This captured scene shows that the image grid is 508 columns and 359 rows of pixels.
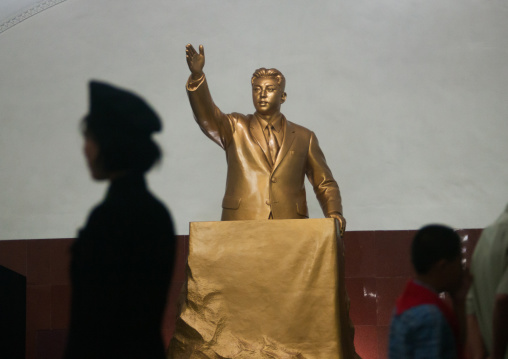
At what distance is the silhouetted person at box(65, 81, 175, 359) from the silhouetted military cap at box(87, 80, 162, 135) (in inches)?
0.8

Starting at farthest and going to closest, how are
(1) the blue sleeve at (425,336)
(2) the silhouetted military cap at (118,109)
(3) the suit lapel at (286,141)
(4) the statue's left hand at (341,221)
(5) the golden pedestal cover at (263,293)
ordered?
1. (2) the silhouetted military cap at (118,109)
2. (3) the suit lapel at (286,141)
3. (4) the statue's left hand at (341,221)
4. (5) the golden pedestal cover at (263,293)
5. (1) the blue sleeve at (425,336)

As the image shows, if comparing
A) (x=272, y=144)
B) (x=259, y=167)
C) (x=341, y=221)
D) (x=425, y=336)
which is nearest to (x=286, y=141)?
(x=272, y=144)

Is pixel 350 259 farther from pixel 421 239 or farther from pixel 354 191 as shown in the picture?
pixel 421 239

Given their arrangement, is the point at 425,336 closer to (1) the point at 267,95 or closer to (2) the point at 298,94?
(1) the point at 267,95

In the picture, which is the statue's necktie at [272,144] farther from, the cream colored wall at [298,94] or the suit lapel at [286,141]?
the cream colored wall at [298,94]

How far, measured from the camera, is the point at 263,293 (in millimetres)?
3766

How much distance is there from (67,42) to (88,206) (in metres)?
Answer: 1.53

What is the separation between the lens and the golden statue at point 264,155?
14.1 feet

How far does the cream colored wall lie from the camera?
5.97 m

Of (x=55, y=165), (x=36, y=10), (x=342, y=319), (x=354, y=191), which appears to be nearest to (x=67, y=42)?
(x=36, y=10)

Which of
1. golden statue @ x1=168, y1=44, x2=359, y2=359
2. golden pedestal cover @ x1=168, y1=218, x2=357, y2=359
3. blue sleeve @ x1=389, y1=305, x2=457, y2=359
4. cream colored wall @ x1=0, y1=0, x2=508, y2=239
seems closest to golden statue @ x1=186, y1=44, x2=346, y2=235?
golden statue @ x1=168, y1=44, x2=359, y2=359

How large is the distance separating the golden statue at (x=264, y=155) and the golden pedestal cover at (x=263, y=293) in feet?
1.40

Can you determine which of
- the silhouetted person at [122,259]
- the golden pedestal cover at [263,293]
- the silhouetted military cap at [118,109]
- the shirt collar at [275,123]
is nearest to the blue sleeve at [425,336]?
the golden pedestal cover at [263,293]

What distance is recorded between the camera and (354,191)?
Result: 235 inches
